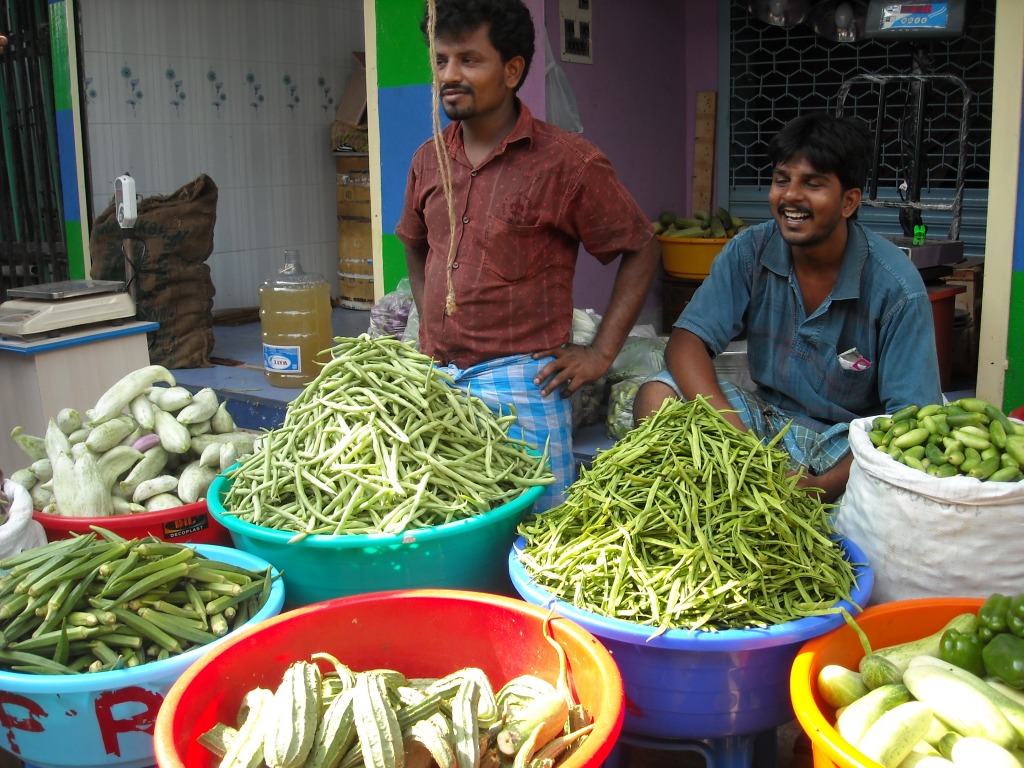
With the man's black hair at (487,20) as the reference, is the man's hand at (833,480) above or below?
below

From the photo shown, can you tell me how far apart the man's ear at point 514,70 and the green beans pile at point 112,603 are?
5.83ft

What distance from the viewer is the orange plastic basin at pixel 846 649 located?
1.77 m

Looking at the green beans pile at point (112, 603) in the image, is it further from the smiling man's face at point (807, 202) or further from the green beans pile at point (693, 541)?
the smiling man's face at point (807, 202)

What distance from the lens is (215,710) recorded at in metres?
1.97

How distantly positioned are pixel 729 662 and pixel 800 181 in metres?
1.66

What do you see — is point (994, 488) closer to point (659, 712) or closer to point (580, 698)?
point (659, 712)

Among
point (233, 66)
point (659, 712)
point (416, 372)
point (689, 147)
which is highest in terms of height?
point (233, 66)

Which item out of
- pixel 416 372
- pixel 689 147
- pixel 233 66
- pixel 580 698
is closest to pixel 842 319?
pixel 416 372

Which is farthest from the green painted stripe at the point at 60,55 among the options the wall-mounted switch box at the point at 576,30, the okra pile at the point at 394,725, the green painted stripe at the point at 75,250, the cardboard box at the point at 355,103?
the okra pile at the point at 394,725

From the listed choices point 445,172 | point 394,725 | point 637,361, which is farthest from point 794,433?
point 394,725

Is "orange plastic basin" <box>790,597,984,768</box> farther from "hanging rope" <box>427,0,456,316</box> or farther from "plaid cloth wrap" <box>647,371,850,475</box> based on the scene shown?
"hanging rope" <box>427,0,456,316</box>

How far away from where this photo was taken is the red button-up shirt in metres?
3.22

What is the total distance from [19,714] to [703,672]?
1453 mm

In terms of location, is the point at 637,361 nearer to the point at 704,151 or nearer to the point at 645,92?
the point at 645,92
